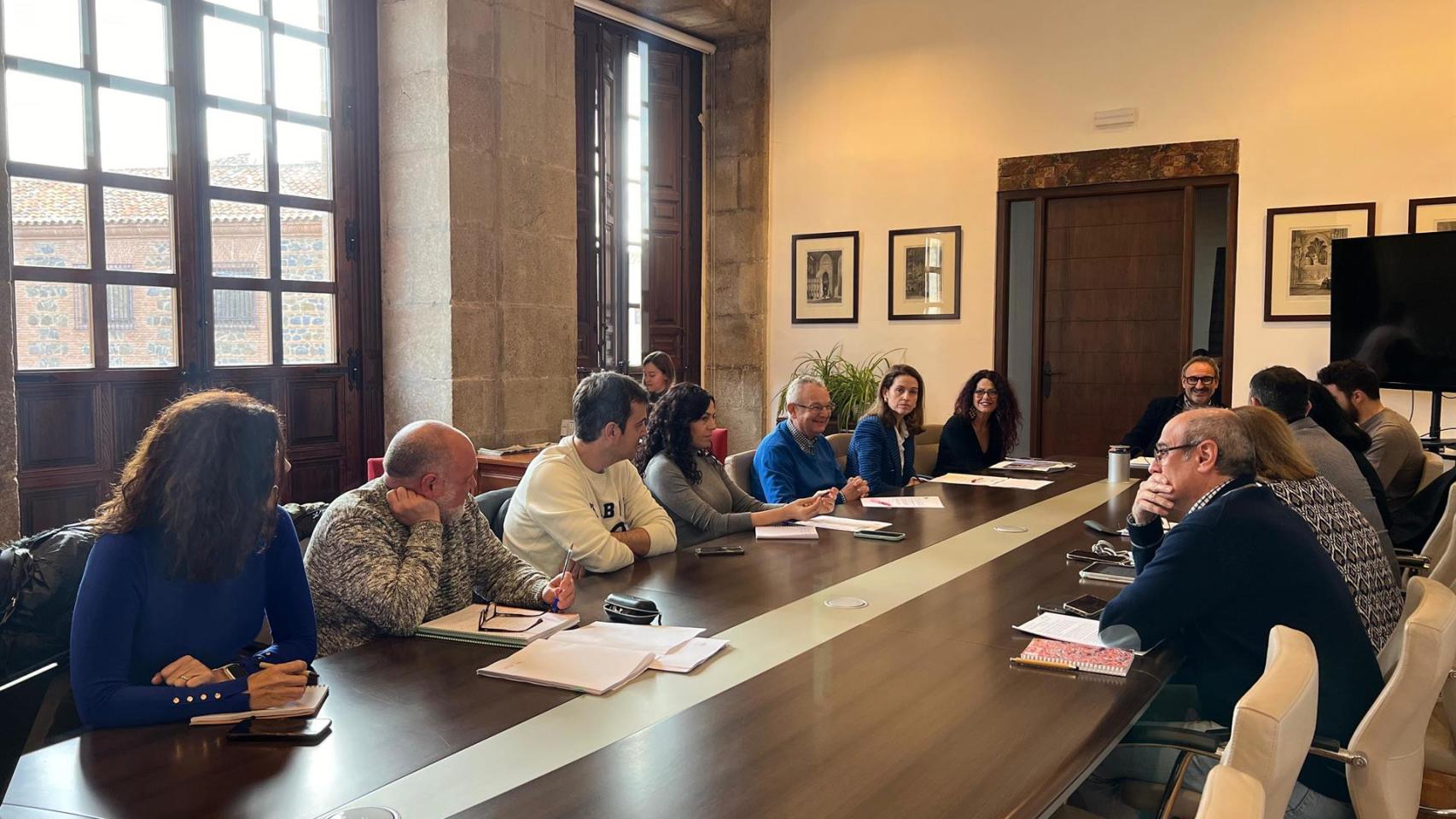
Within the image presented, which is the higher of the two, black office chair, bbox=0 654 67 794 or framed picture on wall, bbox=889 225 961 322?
framed picture on wall, bbox=889 225 961 322

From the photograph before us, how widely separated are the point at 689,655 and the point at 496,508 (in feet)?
4.73

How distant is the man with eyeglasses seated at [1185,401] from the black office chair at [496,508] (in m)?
3.97

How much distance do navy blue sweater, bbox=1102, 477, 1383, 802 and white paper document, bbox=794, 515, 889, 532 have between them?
1.44 meters

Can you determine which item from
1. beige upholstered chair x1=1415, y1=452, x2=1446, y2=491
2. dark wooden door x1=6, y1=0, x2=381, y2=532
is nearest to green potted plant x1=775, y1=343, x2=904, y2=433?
dark wooden door x1=6, y1=0, x2=381, y2=532

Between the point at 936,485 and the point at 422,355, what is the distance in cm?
278

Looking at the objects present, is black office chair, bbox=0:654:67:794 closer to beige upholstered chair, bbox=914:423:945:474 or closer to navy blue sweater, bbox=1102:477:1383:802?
navy blue sweater, bbox=1102:477:1383:802

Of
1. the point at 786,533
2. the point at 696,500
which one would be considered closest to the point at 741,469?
the point at 696,500

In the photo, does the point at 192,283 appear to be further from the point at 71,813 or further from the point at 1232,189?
the point at 1232,189

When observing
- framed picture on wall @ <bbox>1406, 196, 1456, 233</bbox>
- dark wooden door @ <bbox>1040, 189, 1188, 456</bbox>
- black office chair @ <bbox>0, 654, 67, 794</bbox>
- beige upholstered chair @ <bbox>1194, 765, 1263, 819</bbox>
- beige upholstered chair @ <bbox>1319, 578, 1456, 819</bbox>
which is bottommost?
beige upholstered chair @ <bbox>1319, 578, 1456, 819</bbox>

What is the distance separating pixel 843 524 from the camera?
12.5 ft

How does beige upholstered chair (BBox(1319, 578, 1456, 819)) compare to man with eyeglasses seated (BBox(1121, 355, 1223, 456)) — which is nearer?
beige upholstered chair (BBox(1319, 578, 1456, 819))

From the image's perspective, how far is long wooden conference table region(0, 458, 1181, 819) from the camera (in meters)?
1.52

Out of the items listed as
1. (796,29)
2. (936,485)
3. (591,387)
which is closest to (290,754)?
(591,387)

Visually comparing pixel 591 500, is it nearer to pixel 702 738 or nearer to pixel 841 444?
pixel 702 738
